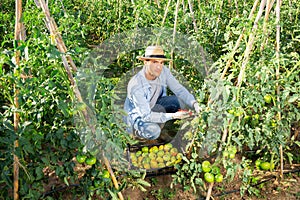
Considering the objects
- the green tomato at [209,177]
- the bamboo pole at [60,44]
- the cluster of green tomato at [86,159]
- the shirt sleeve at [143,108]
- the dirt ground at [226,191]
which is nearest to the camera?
the bamboo pole at [60,44]

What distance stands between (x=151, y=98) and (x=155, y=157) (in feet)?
1.77

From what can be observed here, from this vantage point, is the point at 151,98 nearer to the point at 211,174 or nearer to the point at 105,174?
the point at 211,174

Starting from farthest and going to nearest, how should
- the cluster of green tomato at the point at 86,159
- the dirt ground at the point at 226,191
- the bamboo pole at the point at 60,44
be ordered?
1. the dirt ground at the point at 226,191
2. the cluster of green tomato at the point at 86,159
3. the bamboo pole at the point at 60,44

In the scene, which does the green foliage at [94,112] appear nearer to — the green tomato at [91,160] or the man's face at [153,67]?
the green tomato at [91,160]

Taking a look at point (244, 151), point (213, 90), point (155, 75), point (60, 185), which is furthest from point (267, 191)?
point (60, 185)

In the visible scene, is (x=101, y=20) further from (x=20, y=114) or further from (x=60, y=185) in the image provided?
(x=20, y=114)

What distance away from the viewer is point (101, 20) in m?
4.58

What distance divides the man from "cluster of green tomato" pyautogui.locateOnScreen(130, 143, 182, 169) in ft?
0.51

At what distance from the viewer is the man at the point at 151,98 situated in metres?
2.58

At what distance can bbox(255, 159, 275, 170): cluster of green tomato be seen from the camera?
2540 millimetres

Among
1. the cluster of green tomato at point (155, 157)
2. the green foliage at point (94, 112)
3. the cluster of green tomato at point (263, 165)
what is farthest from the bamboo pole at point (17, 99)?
the cluster of green tomato at point (263, 165)

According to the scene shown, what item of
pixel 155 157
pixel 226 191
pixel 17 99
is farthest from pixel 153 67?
pixel 17 99

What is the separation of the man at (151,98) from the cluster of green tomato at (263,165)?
1.97 feet

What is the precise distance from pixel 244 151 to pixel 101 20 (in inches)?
105
